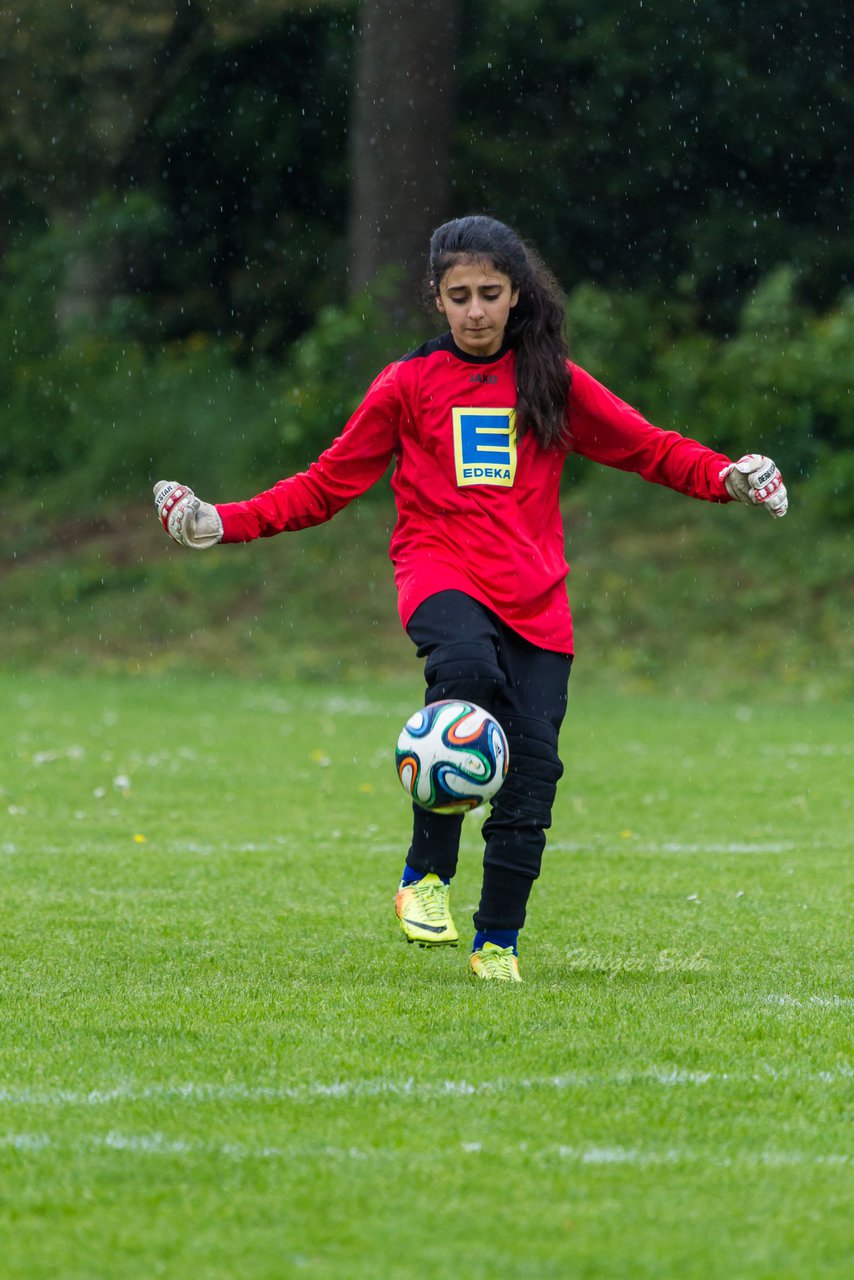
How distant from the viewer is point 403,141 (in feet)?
70.8

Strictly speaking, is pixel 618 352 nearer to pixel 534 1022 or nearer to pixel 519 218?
pixel 519 218

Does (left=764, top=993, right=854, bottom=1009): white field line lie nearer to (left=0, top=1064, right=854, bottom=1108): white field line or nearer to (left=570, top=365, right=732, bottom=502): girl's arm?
(left=0, top=1064, right=854, bottom=1108): white field line

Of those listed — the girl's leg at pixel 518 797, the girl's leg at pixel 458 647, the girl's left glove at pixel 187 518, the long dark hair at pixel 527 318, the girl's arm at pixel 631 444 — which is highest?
the long dark hair at pixel 527 318

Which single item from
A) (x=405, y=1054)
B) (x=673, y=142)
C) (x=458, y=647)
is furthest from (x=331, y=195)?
(x=405, y=1054)

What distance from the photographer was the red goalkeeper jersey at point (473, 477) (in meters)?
5.54

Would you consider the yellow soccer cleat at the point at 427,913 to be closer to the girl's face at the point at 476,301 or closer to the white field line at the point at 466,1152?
the girl's face at the point at 476,301

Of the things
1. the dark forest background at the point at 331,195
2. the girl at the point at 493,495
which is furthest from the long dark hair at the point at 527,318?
the dark forest background at the point at 331,195

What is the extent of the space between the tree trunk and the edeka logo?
53.0ft

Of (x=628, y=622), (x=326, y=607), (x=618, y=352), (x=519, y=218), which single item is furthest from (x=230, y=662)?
(x=519, y=218)

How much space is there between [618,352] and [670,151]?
4.94 metres

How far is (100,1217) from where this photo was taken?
3250mm

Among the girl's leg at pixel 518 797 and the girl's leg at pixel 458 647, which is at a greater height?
the girl's leg at pixel 458 647

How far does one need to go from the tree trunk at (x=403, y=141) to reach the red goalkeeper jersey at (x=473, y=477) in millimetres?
16008

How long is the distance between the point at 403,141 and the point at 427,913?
1705cm
